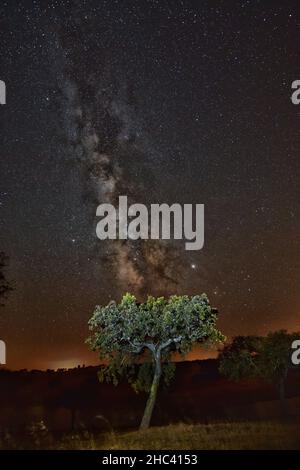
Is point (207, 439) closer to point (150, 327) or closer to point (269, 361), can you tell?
point (150, 327)

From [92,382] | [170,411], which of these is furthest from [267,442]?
[92,382]

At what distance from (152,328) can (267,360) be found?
30719 millimetres

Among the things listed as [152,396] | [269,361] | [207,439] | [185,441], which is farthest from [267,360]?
[185,441]

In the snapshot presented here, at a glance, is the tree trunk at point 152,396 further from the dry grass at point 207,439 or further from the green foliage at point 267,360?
the green foliage at point 267,360

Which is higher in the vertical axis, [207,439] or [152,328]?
[152,328]

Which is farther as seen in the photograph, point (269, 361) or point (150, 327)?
point (269, 361)

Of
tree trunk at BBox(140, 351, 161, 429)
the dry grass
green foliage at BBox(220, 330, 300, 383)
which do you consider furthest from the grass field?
green foliage at BBox(220, 330, 300, 383)

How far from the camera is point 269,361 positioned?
2446 inches

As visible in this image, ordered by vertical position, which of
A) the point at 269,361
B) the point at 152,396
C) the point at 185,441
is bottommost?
the point at 185,441

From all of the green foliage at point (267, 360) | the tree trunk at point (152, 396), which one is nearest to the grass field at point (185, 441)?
the tree trunk at point (152, 396)

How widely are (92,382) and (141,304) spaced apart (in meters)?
56.6

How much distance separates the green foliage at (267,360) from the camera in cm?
6109

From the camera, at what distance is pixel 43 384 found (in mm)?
91375
